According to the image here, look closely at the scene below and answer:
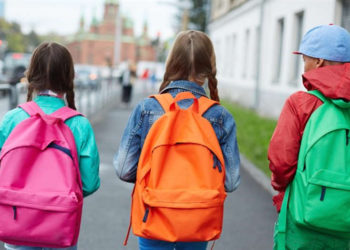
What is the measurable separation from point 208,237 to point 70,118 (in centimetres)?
93

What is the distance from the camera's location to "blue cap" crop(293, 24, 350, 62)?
3.29 m

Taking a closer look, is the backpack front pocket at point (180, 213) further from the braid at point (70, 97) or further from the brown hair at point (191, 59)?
the braid at point (70, 97)

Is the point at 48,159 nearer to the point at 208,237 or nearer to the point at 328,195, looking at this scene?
the point at 208,237

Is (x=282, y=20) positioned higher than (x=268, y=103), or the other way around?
(x=282, y=20)

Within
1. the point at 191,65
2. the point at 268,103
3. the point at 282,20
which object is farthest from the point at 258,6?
the point at 191,65

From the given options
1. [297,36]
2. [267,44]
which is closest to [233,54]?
[267,44]

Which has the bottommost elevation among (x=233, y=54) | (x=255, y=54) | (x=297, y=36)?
(x=255, y=54)

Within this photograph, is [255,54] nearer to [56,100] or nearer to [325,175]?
[56,100]

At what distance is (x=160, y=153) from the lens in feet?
9.46

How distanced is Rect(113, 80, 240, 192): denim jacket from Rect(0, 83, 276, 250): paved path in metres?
2.63

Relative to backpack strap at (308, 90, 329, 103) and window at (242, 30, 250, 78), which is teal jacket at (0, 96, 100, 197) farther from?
window at (242, 30, 250, 78)

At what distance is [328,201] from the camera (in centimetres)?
300

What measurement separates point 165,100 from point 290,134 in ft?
2.07

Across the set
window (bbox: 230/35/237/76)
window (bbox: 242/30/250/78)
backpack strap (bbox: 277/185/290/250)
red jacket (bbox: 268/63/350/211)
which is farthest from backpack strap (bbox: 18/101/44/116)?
window (bbox: 230/35/237/76)
